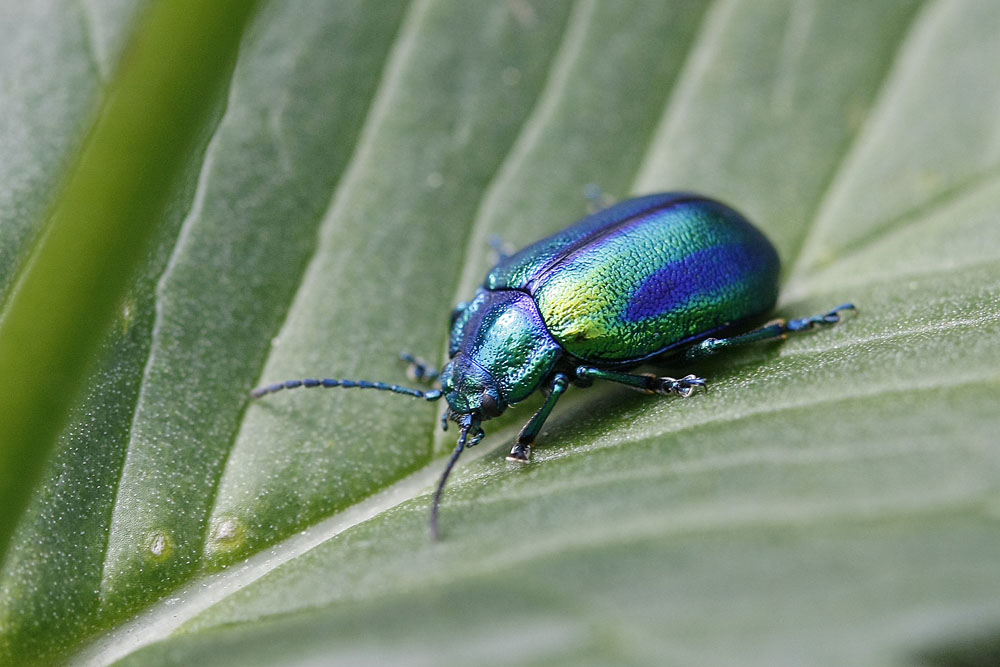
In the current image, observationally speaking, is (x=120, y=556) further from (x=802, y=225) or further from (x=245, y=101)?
(x=802, y=225)

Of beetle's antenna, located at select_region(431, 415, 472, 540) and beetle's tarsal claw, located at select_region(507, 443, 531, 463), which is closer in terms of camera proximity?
beetle's antenna, located at select_region(431, 415, 472, 540)

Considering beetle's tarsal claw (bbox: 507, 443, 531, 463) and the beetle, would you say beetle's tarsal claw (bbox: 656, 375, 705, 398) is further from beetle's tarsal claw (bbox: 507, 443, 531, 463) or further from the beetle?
beetle's tarsal claw (bbox: 507, 443, 531, 463)

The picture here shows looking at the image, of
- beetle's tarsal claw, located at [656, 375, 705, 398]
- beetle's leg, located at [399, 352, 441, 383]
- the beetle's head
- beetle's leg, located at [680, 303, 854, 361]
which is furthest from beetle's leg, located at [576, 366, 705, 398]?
beetle's leg, located at [399, 352, 441, 383]

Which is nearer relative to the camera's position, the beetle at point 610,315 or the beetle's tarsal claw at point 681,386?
the beetle's tarsal claw at point 681,386

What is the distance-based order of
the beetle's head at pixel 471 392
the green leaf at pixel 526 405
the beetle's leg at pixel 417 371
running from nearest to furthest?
the green leaf at pixel 526 405
the beetle's head at pixel 471 392
the beetle's leg at pixel 417 371

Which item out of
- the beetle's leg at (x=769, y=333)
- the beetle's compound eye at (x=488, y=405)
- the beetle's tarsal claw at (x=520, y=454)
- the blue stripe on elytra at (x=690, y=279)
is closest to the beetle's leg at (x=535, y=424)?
the beetle's tarsal claw at (x=520, y=454)

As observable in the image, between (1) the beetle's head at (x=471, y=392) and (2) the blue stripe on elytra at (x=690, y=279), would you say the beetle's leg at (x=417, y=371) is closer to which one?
(1) the beetle's head at (x=471, y=392)

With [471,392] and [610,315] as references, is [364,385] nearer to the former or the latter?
[471,392]
